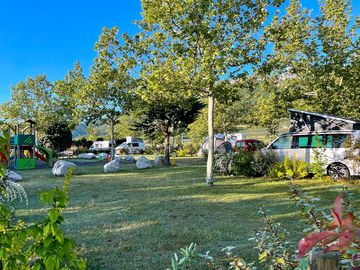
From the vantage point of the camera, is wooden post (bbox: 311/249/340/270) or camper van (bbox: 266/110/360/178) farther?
camper van (bbox: 266/110/360/178)

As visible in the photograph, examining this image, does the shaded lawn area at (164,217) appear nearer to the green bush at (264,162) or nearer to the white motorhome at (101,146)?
the green bush at (264,162)

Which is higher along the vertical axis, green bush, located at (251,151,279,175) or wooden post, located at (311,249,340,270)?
wooden post, located at (311,249,340,270)

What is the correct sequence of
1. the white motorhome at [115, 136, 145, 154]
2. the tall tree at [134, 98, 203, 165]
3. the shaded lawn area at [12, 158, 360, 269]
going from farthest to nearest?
the white motorhome at [115, 136, 145, 154], the tall tree at [134, 98, 203, 165], the shaded lawn area at [12, 158, 360, 269]

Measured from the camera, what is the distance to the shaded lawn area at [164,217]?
13.9 feet

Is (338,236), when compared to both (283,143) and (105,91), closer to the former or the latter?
(283,143)

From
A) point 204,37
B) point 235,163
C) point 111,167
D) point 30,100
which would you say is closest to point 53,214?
point 204,37

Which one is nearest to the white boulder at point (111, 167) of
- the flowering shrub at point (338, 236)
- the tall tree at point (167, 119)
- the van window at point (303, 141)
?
the tall tree at point (167, 119)

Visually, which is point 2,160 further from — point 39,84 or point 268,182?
point 39,84

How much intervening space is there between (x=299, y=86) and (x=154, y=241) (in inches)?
525

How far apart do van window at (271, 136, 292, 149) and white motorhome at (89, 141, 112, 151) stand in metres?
31.2

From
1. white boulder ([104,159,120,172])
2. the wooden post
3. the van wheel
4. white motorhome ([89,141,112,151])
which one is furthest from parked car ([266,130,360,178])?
white motorhome ([89,141,112,151])

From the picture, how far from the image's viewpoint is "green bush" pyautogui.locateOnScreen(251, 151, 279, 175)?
11805mm

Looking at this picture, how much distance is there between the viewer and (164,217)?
6.11 m

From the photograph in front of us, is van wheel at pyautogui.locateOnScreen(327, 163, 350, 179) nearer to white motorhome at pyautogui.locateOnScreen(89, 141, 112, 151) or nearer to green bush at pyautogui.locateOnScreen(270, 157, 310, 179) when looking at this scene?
green bush at pyautogui.locateOnScreen(270, 157, 310, 179)
